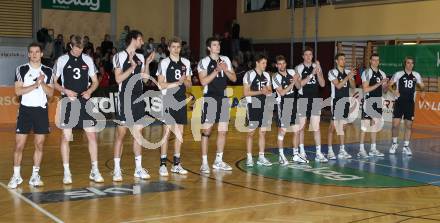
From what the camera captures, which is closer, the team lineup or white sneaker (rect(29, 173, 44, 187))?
the team lineup

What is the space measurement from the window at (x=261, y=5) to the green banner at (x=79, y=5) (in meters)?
6.89

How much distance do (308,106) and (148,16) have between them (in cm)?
1721

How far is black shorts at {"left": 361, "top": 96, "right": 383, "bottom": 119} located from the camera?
38.3 feet

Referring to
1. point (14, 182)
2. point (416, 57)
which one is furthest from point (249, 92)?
point (416, 57)

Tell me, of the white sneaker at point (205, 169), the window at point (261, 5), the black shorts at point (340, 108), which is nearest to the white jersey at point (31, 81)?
the white sneaker at point (205, 169)

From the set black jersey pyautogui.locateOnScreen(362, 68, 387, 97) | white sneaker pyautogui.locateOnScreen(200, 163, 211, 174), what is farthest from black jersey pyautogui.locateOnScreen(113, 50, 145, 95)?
black jersey pyautogui.locateOnScreen(362, 68, 387, 97)

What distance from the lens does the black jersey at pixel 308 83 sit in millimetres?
10711

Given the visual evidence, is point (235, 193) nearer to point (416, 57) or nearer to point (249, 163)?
point (249, 163)

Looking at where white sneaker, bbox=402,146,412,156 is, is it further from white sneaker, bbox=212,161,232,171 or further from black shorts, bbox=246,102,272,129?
white sneaker, bbox=212,161,232,171

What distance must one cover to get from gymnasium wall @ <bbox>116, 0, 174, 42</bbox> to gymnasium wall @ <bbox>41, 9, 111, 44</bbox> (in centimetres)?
72

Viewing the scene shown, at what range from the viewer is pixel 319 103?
1091cm

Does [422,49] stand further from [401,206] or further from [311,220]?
[311,220]

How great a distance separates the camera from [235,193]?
26.9ft

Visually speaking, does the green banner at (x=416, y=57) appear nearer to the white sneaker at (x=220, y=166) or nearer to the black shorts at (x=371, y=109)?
the black shorts at (x=371, y=109)
